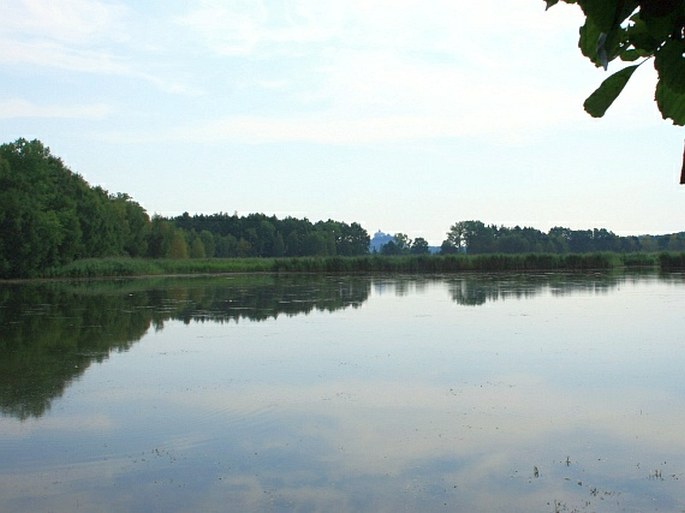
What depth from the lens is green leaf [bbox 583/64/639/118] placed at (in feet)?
3.43

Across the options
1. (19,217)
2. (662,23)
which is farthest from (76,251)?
(662,23)

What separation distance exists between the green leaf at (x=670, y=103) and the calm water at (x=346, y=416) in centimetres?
458

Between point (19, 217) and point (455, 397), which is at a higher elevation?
point (19, 217)

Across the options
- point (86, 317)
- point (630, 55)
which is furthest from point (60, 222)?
point (630, 55)

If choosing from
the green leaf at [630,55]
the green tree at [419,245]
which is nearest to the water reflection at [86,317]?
the green leaf at [630,55]

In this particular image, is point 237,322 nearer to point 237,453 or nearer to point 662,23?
point 237,453

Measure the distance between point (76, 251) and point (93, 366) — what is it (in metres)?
35.5

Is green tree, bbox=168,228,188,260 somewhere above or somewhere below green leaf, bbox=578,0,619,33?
above

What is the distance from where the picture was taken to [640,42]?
40.8 inches

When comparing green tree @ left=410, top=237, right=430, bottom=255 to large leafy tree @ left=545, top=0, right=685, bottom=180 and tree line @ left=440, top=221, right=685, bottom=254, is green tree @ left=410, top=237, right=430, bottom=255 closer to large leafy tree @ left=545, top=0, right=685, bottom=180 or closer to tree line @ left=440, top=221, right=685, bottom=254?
tree line @ left=440, top=221, right=685, bottom=254

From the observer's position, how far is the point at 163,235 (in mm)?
61375

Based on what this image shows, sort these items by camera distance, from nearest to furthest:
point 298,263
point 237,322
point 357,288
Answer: point 237,322 → point 357,288 → point 298,263

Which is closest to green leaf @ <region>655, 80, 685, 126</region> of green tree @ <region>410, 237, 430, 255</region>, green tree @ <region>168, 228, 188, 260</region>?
green tree @ <region>168, 228, 188, 260</region>

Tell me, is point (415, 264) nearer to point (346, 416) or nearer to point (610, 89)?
point (346, 416)
